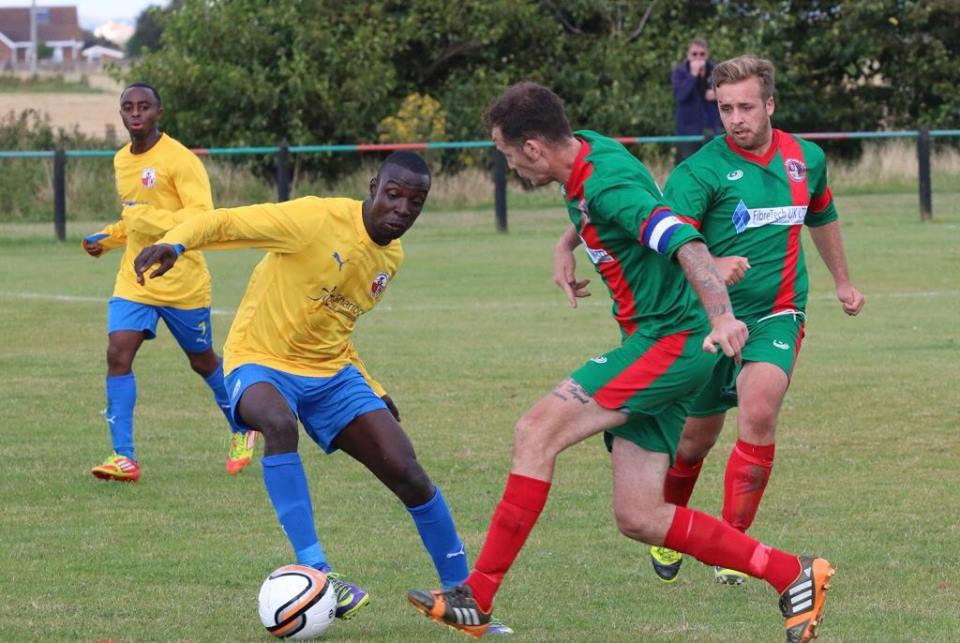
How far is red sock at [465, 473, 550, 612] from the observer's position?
541 centimetres

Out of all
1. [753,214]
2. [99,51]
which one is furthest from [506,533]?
[99,51]

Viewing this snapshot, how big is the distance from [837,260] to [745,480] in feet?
3.81

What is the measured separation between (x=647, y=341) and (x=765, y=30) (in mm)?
30028

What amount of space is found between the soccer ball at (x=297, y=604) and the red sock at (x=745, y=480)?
1.66m

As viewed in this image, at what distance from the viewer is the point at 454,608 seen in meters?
5.34

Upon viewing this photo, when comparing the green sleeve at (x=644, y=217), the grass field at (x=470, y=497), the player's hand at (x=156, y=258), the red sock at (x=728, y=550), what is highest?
the green sleeve at (x=644, y=217)

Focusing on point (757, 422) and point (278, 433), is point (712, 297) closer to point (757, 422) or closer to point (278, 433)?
point (757, 422)

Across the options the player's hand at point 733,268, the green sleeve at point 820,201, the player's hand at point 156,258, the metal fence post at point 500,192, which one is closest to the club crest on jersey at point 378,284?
the player's hand at point 156,258

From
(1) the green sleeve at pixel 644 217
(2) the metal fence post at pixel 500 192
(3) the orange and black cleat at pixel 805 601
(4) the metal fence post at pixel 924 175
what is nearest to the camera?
(1) the green sleeve at pixel 644 217

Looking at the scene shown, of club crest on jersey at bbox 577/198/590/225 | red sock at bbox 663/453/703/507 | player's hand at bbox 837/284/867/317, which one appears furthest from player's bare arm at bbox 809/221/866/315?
club crest on jersey at bbox 577/198/590/225

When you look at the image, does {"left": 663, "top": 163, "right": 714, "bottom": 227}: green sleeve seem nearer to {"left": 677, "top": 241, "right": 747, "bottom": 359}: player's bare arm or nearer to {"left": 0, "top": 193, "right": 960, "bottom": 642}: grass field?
{"left": 677, "top": 241, "right": 747, "bottom": 359}: player's bare arm

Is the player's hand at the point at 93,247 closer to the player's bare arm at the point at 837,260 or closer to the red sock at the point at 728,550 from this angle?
the player's bare arm at the point at 837,260

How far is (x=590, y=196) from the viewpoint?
17.5 ft

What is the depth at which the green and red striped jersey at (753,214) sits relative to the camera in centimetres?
646
